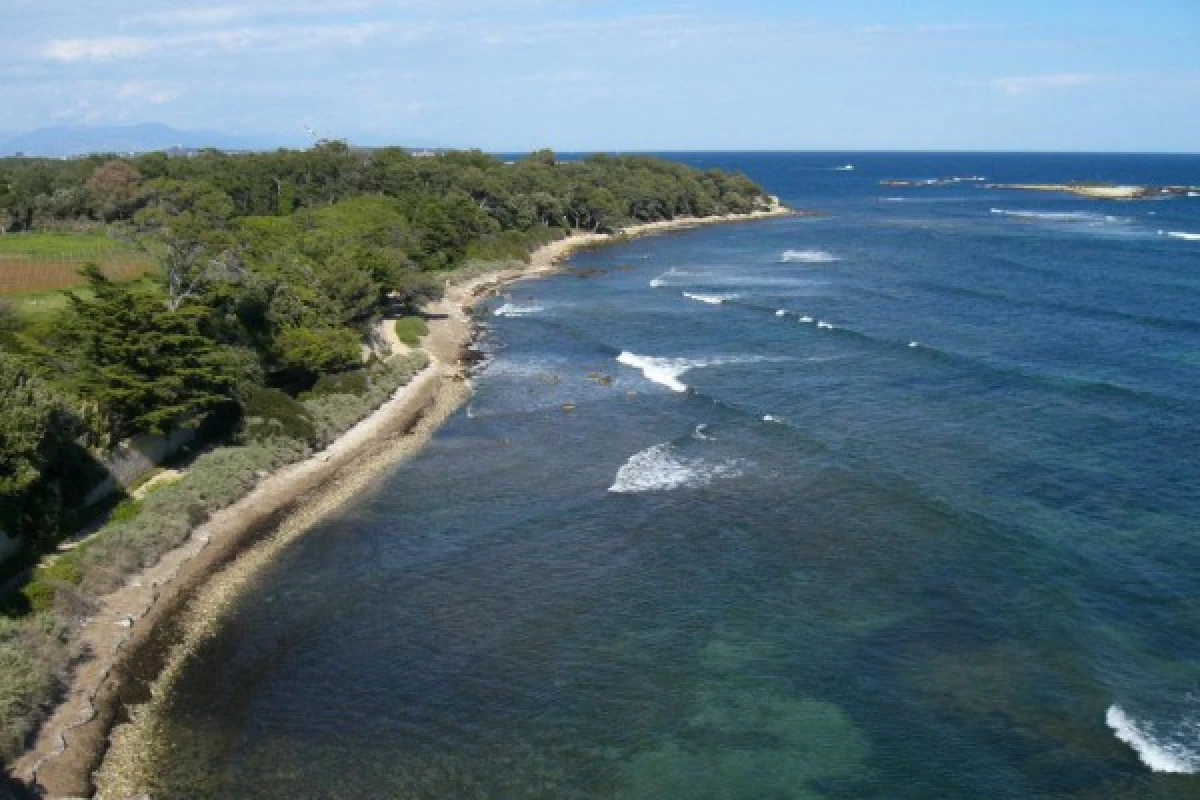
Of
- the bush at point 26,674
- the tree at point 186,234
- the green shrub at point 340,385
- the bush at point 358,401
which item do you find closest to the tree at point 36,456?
the bush at point 26,674

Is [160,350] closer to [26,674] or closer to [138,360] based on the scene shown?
[138,360]

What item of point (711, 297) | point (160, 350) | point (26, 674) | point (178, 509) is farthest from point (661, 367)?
point (26, 674)

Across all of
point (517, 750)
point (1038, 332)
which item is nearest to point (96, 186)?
point (1038, 332)

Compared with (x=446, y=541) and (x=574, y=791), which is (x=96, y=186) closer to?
(x=446, y=541)

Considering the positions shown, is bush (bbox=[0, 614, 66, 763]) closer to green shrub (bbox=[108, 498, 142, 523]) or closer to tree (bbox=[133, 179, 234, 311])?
green shrub (bbox=[108, 498, 142, 523])

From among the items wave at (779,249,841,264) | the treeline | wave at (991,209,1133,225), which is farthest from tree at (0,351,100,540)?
wave at (991,209,1133,225)
